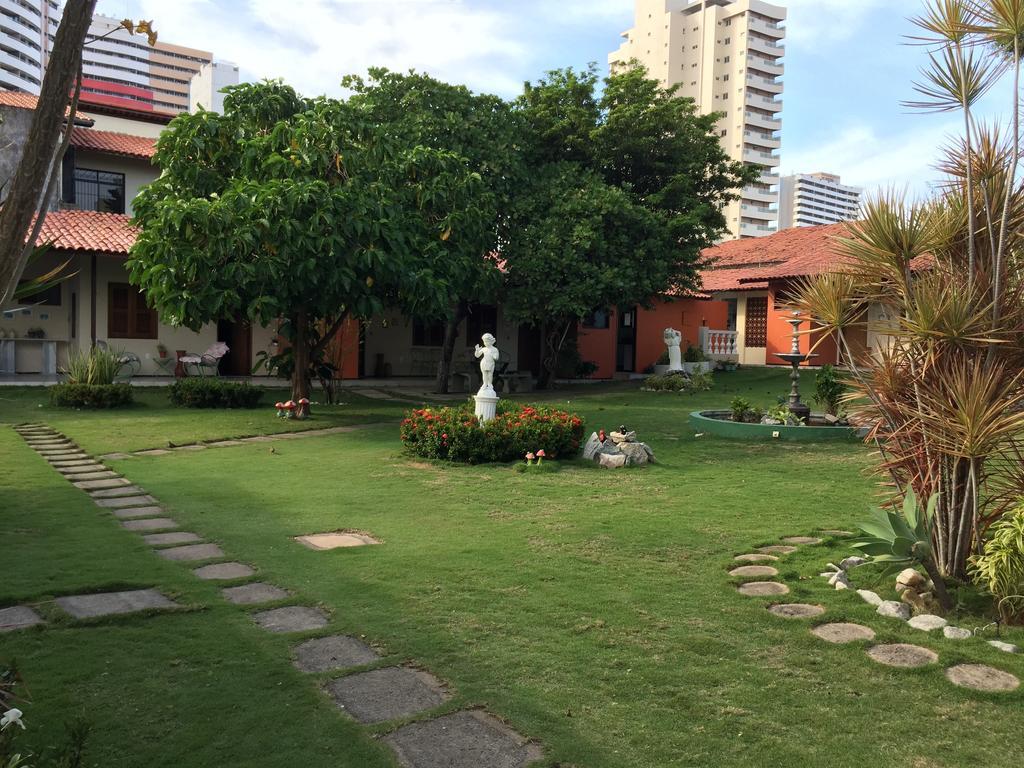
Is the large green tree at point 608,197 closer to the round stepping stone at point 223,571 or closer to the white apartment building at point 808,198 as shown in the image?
the round stepping stone at point 223,571

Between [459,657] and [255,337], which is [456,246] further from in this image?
[459,657]

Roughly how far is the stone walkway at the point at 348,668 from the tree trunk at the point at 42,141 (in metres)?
2.20

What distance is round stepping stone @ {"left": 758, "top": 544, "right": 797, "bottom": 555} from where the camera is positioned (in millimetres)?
6078

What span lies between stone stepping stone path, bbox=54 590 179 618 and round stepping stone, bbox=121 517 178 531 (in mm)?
1914

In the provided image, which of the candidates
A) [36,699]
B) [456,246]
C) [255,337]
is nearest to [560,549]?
[36,699]

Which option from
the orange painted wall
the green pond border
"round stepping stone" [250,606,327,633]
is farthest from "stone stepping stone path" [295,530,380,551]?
the orange painted wall

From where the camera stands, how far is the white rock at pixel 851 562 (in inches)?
219

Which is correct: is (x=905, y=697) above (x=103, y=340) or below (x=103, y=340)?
below

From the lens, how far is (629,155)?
2067 centimetres

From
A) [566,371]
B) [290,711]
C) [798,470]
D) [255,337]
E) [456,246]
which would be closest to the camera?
[290,711]

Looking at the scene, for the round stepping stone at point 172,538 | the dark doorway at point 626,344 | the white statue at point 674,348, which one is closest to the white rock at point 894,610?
the round stepping stone at point 172,538

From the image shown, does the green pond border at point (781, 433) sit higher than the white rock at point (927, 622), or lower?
higher

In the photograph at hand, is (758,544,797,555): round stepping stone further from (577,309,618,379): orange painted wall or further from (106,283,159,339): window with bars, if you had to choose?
(577,309,618,379): orange painted wall

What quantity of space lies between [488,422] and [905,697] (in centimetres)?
723
